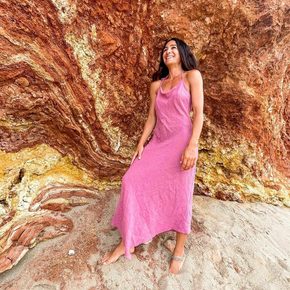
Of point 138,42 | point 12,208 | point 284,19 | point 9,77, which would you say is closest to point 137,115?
point 138,42

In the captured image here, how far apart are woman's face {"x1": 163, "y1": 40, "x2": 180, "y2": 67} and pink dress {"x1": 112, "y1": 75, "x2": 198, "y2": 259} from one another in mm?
219

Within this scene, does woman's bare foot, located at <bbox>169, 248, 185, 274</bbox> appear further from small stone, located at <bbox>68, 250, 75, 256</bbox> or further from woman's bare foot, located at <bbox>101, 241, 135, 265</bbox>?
small stone, located at <bbox>68, 250, 75, 256</bbox>

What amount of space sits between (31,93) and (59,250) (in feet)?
5.77

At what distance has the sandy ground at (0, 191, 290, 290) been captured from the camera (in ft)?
10.0

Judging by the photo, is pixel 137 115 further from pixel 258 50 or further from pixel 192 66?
pixel 258 50

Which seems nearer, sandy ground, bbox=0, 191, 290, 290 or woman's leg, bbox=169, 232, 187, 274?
sandy ground, bbox=0, 191, 290, 290

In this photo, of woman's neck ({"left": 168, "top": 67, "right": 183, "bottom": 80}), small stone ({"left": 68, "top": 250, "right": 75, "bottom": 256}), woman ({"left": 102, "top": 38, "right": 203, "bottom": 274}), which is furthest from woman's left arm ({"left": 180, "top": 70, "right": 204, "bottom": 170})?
small stone ({"left": 68, "top": 250, "right": 75, "bottom": 256})

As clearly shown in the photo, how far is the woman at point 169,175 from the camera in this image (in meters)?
3.11

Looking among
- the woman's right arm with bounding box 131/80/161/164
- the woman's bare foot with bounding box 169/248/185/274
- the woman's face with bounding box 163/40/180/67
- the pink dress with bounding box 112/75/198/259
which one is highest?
the woman's face with bounding box 163/40/180/67

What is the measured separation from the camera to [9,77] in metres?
3.19

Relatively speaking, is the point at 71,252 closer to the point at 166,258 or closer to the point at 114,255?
the point at 114,255

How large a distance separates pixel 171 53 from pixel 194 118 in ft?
2.52

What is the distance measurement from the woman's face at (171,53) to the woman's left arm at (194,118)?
226 millimetres

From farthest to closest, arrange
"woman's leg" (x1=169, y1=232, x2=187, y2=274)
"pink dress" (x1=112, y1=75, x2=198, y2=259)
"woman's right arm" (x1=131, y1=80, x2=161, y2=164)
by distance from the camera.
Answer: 1. "woman's right arm" (x1=131, y1=80, x2=161, y2=164)
2. "woman's leg" (x1=169, y1=232, x2=187, y2=274)
3. "pink dress" (x1=112, y1=75, x2=198, y2=259)
